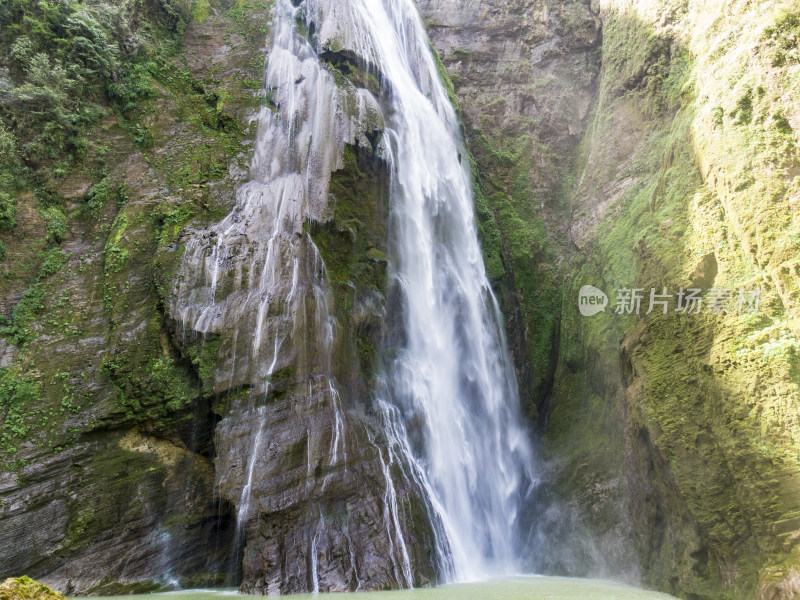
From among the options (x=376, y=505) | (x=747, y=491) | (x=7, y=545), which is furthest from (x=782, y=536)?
(x=7, y=545)

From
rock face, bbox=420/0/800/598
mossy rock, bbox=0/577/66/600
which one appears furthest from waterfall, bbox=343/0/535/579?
mossy rock, bbox=0/577/66/600

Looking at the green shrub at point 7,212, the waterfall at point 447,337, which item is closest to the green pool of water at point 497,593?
the waterfall at point 447,337

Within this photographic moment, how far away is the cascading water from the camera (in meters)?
9.43

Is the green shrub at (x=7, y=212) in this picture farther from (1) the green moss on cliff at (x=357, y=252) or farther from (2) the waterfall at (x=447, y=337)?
(2) the waterfall at (x=447, y=337)

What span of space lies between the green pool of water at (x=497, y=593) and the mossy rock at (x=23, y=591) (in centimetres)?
530

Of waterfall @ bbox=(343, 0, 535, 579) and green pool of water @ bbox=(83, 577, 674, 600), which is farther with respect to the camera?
waterfall @ bbox=(343, 0, 535, 579)

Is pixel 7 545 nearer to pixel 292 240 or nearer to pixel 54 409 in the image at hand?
pixel 54 409

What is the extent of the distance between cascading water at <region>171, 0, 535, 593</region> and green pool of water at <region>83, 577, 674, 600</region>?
628 mm

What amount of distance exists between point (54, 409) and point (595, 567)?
12124mm

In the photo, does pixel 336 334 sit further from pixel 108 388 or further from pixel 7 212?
pixel 7 212

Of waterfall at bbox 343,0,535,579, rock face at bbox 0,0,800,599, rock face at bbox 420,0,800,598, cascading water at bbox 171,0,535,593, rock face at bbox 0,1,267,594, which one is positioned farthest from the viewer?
waterfall at bbox 343,0,535,579

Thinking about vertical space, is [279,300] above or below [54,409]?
above

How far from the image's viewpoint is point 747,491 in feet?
26.3

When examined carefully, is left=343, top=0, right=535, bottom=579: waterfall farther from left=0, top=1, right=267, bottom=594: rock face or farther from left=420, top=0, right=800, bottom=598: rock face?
left=0, top=1, right=267, bottom=594: rock face
